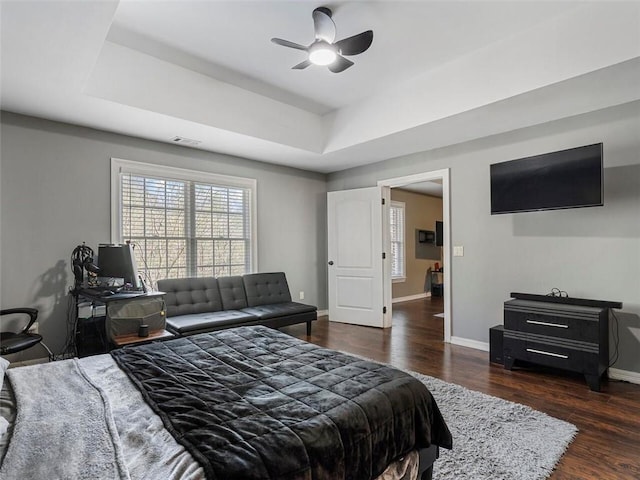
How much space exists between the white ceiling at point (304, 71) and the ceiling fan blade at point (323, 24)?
112mm

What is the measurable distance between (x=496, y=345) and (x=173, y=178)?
433 centimetres

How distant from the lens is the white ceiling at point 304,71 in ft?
8.17

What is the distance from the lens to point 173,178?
14.8ft

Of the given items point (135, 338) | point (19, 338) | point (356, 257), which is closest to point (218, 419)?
point (135, 338)

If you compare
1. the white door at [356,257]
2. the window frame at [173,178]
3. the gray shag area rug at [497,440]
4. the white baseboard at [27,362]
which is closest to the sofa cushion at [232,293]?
the window frame at [173,178]

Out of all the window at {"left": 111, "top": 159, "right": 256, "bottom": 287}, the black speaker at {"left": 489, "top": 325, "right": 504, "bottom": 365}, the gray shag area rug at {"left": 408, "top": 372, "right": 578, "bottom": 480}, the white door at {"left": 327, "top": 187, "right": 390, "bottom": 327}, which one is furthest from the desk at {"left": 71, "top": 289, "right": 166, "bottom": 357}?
the black speaker at {"left": 489, "top": 325, "right": 504, "bottom": 365}

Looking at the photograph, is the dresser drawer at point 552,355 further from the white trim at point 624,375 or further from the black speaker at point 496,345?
the white trim at point 624,375

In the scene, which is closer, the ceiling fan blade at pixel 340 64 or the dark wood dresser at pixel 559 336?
the ceiling fan blade at pixel 340 64

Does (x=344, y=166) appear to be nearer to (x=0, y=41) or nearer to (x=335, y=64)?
(x=335, y=64)

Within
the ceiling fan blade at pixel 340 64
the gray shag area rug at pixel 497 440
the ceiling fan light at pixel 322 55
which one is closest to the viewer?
the gray shag area rug at pixel 497 440

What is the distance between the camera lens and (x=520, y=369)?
3.45 meters

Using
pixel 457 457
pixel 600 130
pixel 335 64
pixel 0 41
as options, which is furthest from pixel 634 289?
pixel 0 41

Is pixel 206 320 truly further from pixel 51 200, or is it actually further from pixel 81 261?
pixel 51 200

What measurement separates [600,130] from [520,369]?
2.48m
